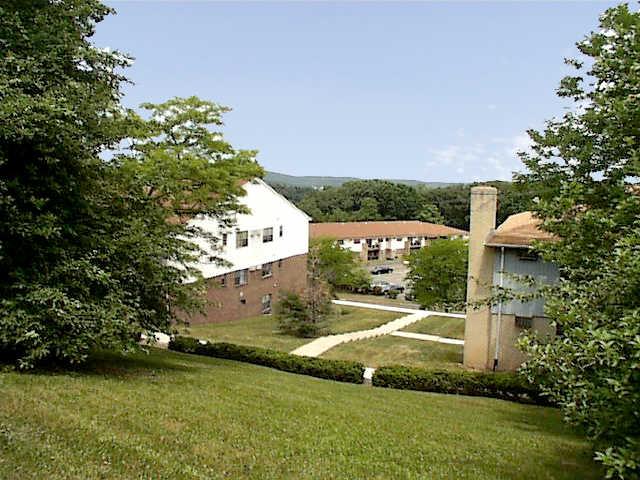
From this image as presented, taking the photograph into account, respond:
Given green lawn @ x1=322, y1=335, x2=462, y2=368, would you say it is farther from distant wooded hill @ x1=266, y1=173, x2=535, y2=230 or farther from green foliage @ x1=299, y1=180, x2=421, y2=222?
green foliage @ x1=299, y1=180, x2=421, y2=222

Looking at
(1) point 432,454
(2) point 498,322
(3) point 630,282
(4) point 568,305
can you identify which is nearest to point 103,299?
(1) point 432,454

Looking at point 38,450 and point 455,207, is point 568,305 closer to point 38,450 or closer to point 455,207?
point 38,450

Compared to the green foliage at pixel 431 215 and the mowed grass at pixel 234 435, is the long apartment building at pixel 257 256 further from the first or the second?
the green foliage at pixel 431 215

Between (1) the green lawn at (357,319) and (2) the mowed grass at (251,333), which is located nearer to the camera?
(2) the mowed grass at (251,333)

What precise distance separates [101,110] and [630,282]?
29.1 feet

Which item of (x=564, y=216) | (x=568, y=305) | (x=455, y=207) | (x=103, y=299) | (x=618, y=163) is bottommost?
(x=103, y=299)

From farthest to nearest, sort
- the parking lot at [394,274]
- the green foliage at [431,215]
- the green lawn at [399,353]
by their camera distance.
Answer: the green foliage at [431,215] < the parking lot at [394,274] < the green lawn at [399,353]

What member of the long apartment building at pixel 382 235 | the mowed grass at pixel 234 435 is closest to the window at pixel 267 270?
the mowed grass at pixel 234 435

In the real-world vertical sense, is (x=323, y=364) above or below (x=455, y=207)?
below

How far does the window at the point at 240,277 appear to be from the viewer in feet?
108

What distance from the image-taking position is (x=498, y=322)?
19969 mm

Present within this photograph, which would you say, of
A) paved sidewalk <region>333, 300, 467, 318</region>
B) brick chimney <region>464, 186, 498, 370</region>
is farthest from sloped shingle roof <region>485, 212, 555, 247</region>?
paved sidewalk <region>333, 300, 467, 318</region>

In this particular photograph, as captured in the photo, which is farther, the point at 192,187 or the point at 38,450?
the point at 192,187

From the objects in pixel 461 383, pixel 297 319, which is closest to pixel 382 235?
pixel 297 319
